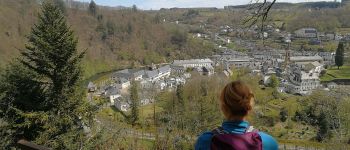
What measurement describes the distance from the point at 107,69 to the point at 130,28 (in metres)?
15.1

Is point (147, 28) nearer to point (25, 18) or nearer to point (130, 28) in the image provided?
point (130, 28)

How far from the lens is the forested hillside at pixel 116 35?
5534 cm

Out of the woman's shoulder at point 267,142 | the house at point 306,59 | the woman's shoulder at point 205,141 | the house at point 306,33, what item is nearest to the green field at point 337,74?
the house at point 306,59

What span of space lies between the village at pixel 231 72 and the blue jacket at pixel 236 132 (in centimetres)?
2902

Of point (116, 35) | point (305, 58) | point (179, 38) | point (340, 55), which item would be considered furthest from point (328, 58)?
point (116, 35)

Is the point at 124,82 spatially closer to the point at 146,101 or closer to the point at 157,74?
the point at 157,74

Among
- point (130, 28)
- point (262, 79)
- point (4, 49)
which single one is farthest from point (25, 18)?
point (262, 79)

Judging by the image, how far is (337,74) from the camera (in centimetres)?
4312

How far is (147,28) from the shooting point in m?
70.7

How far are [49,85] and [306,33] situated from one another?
69.1 m

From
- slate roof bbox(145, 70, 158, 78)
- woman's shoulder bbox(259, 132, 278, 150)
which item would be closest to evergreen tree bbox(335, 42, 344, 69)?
slate roof bbox(145, 70, 158, 78)

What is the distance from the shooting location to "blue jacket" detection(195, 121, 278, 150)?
138cm

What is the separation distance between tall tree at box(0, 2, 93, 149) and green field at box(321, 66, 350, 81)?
38087 mm

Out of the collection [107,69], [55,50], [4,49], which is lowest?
[107,69]
